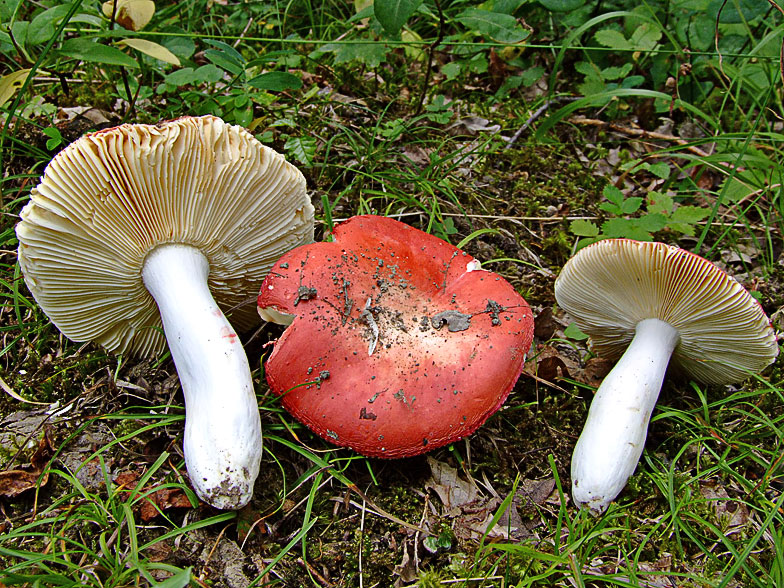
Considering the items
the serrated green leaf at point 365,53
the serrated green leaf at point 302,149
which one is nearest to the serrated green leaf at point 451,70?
the serrated green leaf at point 365,53

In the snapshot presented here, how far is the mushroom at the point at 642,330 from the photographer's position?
2.37 m

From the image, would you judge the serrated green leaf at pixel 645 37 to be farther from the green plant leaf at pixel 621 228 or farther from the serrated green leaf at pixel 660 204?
the green plant leaf at pixel 621 228

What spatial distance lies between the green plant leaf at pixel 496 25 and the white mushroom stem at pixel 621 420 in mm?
1955

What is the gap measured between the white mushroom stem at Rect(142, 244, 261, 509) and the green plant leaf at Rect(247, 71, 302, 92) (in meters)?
1.09

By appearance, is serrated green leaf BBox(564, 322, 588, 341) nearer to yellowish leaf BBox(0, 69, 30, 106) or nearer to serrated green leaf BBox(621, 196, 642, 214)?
serrated green leaf BBox(621, 196, 642, 214)

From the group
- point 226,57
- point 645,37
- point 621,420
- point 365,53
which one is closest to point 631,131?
point 645,37

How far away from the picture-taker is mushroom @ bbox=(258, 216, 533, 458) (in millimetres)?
2363

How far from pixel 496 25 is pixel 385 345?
234 cm

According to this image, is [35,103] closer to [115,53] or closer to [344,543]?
[115,53]

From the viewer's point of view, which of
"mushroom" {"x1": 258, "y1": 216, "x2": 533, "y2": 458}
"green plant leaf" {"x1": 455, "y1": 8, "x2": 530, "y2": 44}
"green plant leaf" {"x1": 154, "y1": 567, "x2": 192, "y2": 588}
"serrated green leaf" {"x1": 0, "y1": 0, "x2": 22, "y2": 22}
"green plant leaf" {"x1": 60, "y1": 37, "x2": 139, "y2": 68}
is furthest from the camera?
"green plant leaf" {"x1": 455, "y1": 8, "x2": 530, "y2": 44}

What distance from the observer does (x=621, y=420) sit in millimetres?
2520

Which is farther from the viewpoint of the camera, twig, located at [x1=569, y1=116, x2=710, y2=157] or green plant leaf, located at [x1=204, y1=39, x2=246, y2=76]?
twig, located at [x1=569, y1=116, x2=710, y2=157]

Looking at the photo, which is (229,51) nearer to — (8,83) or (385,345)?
(8,83)

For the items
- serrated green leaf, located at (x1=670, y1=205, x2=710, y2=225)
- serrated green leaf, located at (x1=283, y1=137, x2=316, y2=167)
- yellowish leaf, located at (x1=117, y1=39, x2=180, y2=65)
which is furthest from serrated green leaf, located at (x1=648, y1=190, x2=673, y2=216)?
yellowish leaf, located at (x1=117, y1=39, x2=180, y2=65)
